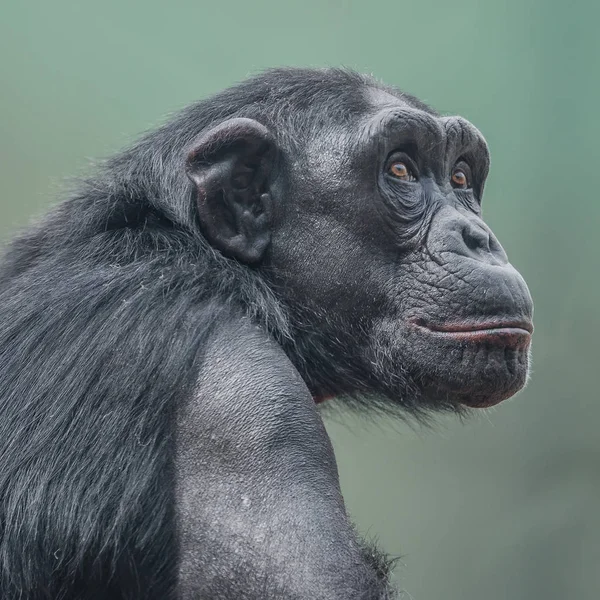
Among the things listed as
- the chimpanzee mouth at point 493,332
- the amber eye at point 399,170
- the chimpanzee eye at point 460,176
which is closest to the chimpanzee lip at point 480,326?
the chimpanzee mouth at point 493,332

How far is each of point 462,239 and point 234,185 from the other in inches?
26.4

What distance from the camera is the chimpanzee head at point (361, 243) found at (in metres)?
2.51

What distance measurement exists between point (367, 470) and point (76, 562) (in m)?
2.87

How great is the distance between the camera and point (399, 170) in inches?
108

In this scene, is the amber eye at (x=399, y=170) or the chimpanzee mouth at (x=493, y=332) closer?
the chimpanzee mouth at (x=493, y=332)

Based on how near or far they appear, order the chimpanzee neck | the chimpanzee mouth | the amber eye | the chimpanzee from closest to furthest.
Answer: the chimpanzee neck
the chimpanzee
the chimpanzee mouth
the amber eye

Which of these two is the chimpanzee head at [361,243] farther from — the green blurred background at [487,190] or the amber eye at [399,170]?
the green blurred background at [487,190]

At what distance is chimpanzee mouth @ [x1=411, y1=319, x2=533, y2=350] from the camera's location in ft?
8.02

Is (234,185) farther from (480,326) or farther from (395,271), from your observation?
(480,326)

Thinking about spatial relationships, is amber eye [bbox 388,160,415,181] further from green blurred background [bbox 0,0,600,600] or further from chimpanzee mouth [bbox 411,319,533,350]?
green blurred background [bbox 0,0,600,600]

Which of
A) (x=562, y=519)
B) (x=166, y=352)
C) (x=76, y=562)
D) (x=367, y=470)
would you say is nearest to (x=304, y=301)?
(x=166, y=352)

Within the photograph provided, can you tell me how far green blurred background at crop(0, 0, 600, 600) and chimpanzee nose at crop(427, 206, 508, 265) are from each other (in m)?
2.18

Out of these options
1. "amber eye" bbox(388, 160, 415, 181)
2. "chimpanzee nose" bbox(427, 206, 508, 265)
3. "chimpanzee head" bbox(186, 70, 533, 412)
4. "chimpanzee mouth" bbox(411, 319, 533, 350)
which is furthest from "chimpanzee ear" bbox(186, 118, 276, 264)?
"chimpanzee mouth" bbox(411, 319, 533, 350)

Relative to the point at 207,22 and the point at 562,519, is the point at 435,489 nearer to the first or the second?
the point at 562,519
